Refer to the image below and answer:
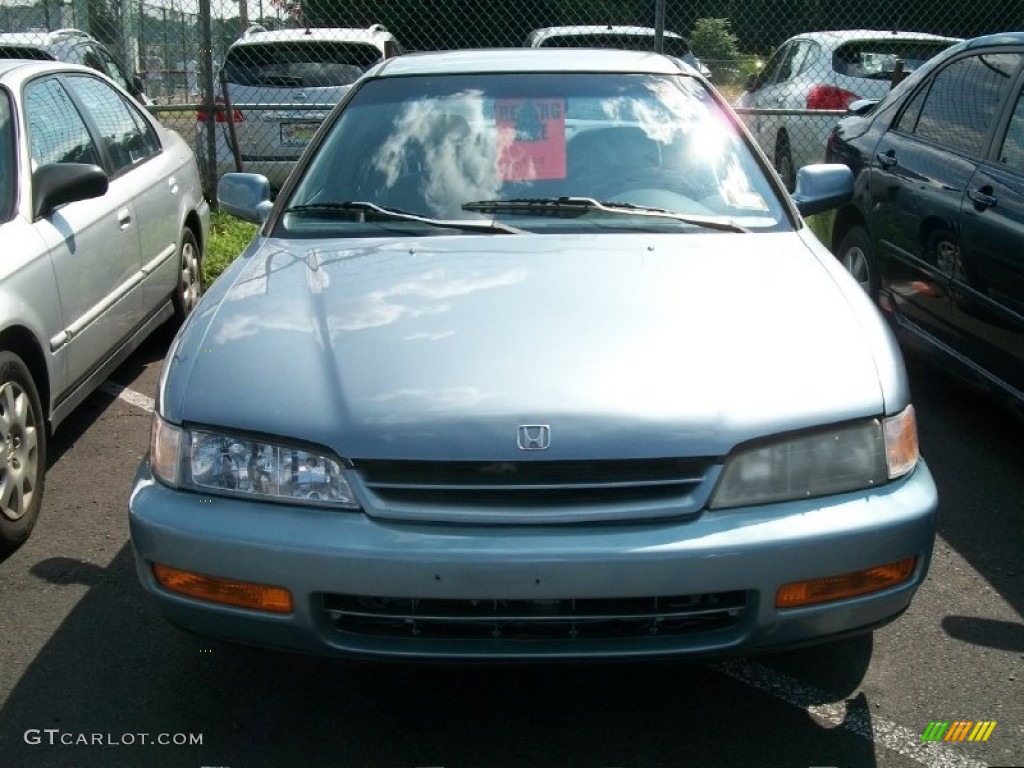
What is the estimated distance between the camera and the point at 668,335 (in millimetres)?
3135

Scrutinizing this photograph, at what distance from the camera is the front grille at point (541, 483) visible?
2760mm

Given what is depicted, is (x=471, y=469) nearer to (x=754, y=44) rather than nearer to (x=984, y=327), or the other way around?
(x=984, y=327)

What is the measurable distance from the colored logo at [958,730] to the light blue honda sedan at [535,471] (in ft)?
1.19

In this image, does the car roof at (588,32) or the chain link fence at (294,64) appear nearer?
the chain link fence at (294,64)

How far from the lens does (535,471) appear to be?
9.05 feet

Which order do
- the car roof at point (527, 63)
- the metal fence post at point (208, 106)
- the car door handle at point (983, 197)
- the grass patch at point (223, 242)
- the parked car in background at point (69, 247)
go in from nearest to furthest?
1. the parked car in background at point (69, 247)
2. the car roof at point (527, 63)
3. the car door handle at point (983, 197)
4. the grass patch at point (223, 242)
5. the metal fence post at point (208, 106)

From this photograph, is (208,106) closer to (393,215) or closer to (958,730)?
(393,215)

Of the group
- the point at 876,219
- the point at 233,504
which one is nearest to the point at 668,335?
the point at 233,504

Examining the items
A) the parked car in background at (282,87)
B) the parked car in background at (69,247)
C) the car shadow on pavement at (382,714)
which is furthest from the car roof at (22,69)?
the parked car in background at (282,87)

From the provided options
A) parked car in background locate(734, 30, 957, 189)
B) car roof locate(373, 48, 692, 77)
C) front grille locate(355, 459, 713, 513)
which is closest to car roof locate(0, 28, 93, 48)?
parked car in background locate(734, 30, 957, 189)

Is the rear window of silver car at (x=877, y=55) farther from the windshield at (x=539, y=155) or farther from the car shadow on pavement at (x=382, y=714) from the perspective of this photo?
the car shadow on pavement at (x=382, y=714)

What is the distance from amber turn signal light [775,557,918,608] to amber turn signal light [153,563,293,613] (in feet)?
3.64

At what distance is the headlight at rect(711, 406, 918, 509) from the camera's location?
2.81 meters

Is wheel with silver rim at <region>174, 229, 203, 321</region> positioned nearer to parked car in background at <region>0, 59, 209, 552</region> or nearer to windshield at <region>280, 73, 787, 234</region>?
parked car in background at <region>0, 59, 209, 552</region>
